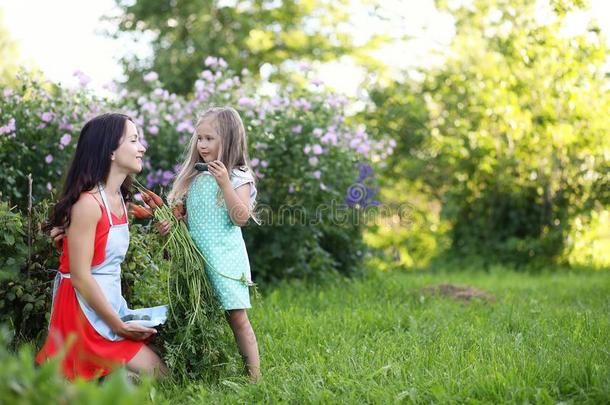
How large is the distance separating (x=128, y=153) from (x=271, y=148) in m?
2.59

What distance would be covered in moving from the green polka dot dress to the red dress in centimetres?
45

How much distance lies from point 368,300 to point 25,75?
3.13m

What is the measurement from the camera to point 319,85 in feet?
18.8

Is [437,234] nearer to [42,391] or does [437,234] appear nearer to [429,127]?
[429,127]

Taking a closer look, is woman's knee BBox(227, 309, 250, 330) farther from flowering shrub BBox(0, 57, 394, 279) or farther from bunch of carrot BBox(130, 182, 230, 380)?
flowering shrub BBox(0, 57, 394, 279)

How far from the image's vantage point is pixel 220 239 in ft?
10.6

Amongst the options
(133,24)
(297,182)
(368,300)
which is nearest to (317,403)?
(368,300)

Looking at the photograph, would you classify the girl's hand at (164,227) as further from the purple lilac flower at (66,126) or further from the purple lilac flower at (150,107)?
the purple lilac flower at (150,107)

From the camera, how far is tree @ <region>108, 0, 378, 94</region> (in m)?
15.1

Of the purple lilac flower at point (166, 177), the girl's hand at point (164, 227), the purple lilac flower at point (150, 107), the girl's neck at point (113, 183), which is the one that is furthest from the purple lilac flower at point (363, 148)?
the girl's neck at point (113, 183)

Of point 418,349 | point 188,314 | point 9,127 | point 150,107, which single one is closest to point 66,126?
point 9,127

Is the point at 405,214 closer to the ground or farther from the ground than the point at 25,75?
closer to the ground

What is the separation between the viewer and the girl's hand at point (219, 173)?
3.05 metres

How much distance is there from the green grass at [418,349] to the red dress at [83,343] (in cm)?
26
